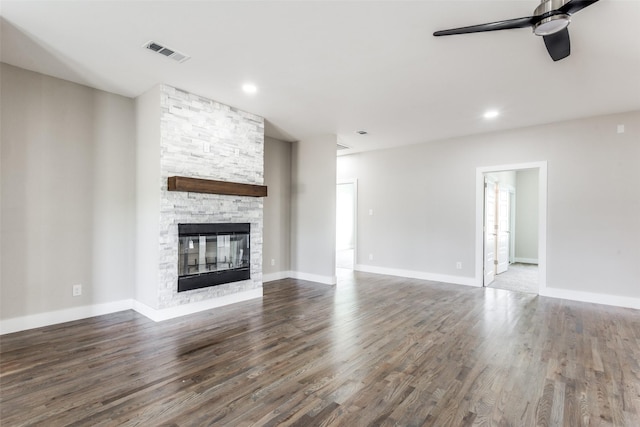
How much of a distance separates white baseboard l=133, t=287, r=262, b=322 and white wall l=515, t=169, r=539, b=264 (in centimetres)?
770

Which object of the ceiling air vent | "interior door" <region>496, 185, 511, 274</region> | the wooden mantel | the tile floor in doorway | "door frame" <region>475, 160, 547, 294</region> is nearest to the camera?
the ceiling air vent

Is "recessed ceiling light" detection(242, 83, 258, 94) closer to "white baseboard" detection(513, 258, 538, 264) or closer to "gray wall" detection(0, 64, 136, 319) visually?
"gray wall" detection(0, 64, 136, 319)

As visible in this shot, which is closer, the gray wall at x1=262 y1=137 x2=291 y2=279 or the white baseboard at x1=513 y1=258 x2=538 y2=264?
the gray wall at x1=262 y1=137 x2=291 y2=279

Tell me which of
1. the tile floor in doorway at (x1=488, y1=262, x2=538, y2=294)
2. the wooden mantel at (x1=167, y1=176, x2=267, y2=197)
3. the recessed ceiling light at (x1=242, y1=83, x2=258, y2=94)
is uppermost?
the recessed ceiling light at (x1=242, y1=83, x2=258, y2=94)

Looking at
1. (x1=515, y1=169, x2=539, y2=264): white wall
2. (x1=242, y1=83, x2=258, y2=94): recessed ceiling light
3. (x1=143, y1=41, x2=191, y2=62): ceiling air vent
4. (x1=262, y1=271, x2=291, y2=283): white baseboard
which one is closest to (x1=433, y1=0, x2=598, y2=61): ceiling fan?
(x1=242, y1=83, x2=258, y2=94): recessed ceiling light

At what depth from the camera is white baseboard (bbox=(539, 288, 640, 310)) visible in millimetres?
4367

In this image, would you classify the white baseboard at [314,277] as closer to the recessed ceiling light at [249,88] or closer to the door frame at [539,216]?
the door frame at [539,216]

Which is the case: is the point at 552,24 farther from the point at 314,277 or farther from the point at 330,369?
the point at 314,277

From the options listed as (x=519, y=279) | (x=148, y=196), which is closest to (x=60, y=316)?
(x=148, y=196)

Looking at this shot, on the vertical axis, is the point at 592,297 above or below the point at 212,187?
below

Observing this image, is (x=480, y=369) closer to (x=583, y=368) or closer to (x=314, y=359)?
(x=583, y=368)

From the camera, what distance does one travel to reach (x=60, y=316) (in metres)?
3.55

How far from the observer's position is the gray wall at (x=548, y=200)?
14.6 feet

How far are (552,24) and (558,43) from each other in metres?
0.33
